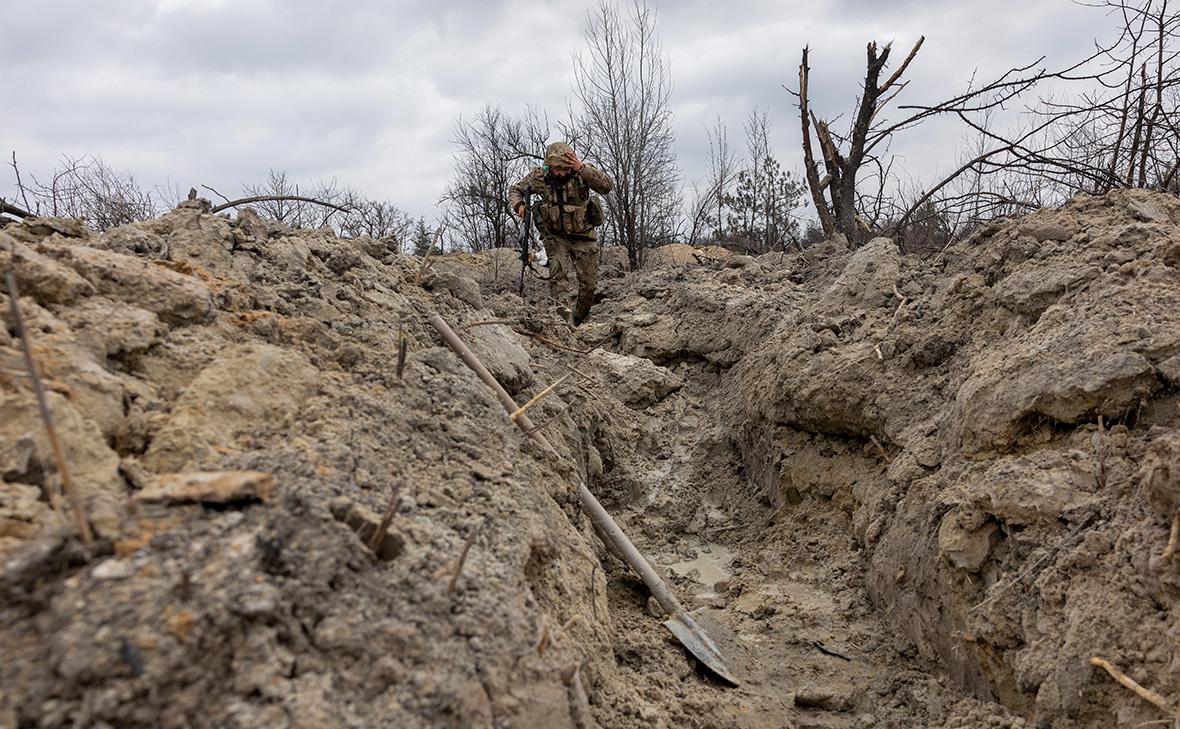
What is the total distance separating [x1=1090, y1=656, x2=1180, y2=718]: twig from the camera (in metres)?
2.09

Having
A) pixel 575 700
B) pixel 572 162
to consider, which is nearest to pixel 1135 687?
pixel 575 700

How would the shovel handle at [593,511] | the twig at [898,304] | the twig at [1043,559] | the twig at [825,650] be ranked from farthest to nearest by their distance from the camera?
the twig at [898,304] → the shovel handle at [593,511] → the twig at [825,650] → the twig at [1043,559]

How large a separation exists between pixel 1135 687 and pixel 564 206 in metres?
6.25

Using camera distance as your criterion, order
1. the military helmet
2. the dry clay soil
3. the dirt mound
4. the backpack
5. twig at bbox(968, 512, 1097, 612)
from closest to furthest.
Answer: the dry clay soil, the dirt mound, twig at bbox(968, 512, 1097, 612), the military helmet, the backpack

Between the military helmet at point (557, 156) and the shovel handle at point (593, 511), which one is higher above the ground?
the military helmet at point (557, 156)

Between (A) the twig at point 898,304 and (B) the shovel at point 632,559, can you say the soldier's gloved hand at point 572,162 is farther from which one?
(B) the shovel at point 632,559

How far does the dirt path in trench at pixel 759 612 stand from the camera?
3.04 metres

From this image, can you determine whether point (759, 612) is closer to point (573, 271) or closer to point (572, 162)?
point (573, 271)

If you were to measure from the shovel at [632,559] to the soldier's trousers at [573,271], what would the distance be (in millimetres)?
3798

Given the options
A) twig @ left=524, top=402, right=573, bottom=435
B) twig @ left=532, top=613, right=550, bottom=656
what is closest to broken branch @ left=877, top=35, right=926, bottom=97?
twig @ left=524, top=402, right=573, bottom=435

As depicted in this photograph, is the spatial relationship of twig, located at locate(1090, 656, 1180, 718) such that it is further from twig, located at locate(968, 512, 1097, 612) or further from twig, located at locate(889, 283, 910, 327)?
twig, located at locate(889, 283, 910, 327)

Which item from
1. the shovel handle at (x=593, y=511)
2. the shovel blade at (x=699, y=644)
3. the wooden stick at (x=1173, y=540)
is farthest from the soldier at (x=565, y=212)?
the wooden stick at (x=1173, y=540)

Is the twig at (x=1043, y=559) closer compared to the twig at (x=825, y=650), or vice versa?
the twig at (x=1043, y=559)

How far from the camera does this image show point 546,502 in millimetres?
Answer: 3086
